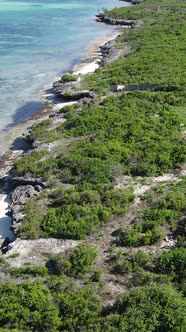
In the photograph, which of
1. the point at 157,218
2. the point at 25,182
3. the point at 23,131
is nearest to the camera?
the point at 157,218

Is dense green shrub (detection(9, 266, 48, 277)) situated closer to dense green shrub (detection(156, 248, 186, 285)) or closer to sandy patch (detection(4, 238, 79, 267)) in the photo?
sandy patch (detection(4, 238, 79, 267))

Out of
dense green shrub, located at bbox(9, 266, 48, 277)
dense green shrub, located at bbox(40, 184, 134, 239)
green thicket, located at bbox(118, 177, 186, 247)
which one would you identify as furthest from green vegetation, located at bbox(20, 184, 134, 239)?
dense green shrub, located at bbox(9, 266, 48, 277)

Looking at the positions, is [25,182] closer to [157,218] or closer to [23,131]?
[157,218]

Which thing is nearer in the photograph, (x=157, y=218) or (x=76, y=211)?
(x=157, y=218)

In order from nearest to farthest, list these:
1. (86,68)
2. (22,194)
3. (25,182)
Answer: (22,194)
(25,182)
(86,68)

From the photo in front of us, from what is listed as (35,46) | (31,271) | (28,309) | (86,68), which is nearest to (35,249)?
(31,271)

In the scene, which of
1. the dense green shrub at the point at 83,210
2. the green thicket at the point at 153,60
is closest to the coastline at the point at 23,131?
the dense green shrub at the point at 83,210

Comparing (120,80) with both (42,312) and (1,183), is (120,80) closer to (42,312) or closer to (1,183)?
(1,183)

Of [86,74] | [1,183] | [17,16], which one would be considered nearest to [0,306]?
[1,183]

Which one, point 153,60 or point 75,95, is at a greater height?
point 153,60
